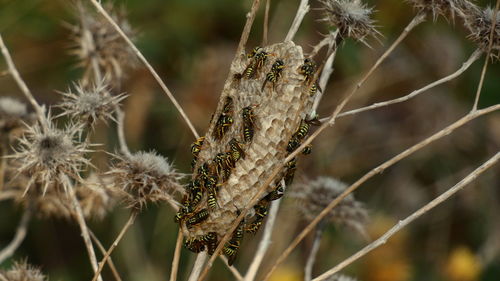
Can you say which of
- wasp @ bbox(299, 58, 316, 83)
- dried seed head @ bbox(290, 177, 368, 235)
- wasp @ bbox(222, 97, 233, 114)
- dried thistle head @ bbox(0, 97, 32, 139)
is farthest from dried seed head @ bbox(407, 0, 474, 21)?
dried thistle head @ bbox(0, 97, 32, 139)

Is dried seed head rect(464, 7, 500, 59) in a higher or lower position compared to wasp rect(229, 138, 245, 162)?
higher

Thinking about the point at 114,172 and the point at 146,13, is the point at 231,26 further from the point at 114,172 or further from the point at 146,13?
the point at 114,172

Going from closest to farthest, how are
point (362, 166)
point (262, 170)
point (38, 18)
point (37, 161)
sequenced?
point (262, 170) → point (37, 161) → point (38, 18) → point (362, 166)

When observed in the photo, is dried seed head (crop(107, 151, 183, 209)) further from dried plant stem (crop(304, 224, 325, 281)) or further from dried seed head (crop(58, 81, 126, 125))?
dried plant stem (crop(304, 224, 325, 281))

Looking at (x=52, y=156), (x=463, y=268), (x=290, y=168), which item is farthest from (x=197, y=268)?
(x=463, y=268)

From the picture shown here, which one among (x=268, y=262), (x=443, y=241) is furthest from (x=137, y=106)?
(x=443, y=241)
